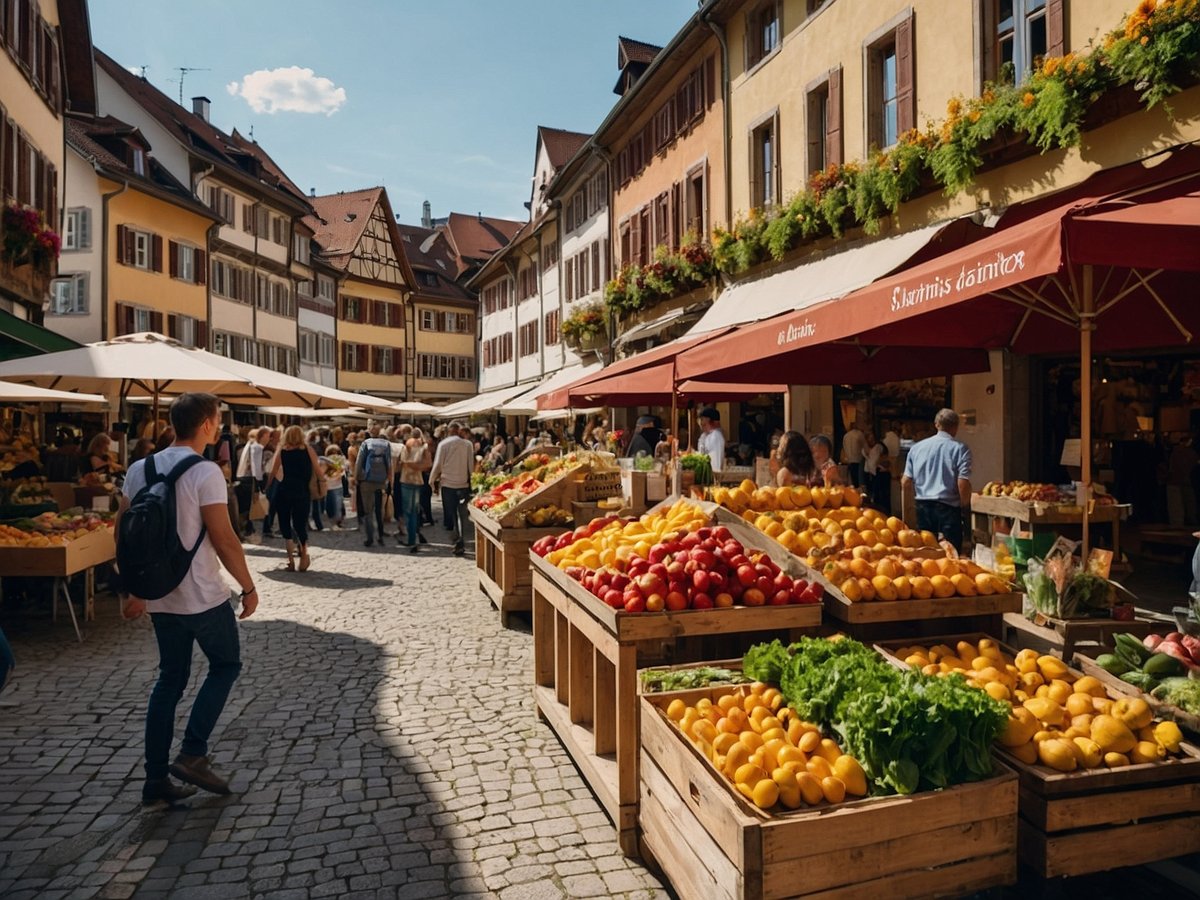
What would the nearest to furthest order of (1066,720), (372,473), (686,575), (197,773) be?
1. (1066,720)
2. (686,575)
3. (197,773)
4. (372,473)

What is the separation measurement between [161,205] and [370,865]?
29.3 meters

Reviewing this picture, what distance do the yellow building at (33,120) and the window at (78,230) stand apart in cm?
495

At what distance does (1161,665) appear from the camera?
3531mm

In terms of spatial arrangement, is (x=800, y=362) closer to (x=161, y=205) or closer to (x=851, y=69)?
(x=851, y=69)

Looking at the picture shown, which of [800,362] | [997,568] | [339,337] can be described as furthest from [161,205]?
[997,568]

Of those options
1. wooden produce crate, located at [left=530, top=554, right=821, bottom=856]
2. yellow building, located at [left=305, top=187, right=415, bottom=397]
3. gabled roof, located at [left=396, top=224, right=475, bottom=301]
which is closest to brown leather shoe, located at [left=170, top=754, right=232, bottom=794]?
wooden produce crate, located at [left=530, top=554, right=821, bottom=856]

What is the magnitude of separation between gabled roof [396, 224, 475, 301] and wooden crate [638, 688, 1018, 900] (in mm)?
48928

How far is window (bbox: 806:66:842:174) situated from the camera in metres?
14.1

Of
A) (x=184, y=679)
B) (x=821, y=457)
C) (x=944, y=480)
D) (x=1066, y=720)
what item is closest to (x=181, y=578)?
(x=184, y=679)

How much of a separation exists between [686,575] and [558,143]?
35.8 m

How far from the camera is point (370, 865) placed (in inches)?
147

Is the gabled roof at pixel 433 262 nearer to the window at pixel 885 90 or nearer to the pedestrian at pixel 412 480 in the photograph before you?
the pedestrian at pixel 412 480

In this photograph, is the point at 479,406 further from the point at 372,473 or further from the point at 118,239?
the point at 118,239

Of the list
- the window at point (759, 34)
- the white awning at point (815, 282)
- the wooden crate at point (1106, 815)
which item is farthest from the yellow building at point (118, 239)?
the wooden crate at point (1106, 815)
